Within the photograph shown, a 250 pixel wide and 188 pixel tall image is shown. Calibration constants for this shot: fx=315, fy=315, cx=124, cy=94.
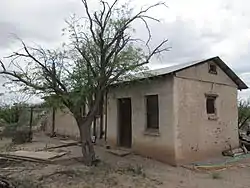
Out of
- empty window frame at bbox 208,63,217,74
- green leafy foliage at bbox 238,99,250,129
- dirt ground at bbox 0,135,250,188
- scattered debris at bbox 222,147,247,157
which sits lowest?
dirt ground at bbox 0,135,250,188

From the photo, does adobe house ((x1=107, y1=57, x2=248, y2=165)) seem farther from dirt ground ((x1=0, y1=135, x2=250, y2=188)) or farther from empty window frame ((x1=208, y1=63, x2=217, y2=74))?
dirt ground ((x1=0, y1=135, x2=250, y2=188))


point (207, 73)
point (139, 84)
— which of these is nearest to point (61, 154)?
point (139, 84)

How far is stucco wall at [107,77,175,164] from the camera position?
39.3ft

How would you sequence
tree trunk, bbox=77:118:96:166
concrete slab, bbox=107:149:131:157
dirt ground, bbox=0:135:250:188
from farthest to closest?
concrete slab, bbox=107:149:131:157, tree trunk, bbox=77:118:96:166, dirt ground, bbox=0:135:250:188

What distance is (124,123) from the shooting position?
1493 centimetres

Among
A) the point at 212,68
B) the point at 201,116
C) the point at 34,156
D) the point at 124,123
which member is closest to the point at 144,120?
the point at 124,123

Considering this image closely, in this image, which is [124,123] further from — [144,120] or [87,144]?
[87,144]

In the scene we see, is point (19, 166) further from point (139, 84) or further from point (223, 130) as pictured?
point (223, 130)

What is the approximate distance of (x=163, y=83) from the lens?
487 inches

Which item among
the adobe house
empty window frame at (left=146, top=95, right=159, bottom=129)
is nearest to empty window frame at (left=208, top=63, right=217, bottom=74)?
the adobe house

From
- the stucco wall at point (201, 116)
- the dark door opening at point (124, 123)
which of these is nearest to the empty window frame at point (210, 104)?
the stucco wall at point (201, 116)

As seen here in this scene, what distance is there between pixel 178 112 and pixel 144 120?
1721mm

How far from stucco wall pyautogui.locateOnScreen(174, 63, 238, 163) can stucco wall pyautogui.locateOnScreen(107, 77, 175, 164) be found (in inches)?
11.8

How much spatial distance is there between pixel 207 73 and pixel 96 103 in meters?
5.46
